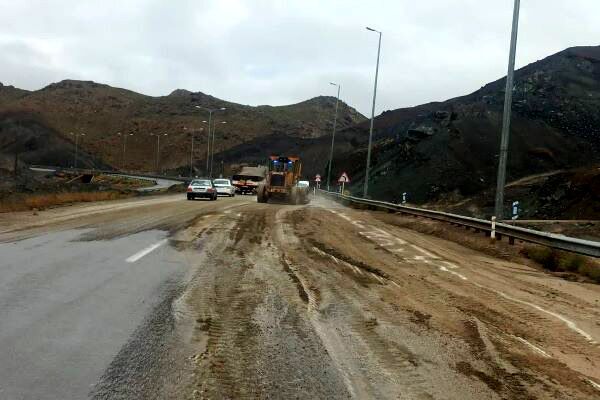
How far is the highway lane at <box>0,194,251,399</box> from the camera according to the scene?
4.14 m

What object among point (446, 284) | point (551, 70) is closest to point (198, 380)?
point (446, 284)

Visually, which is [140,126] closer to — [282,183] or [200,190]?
[200,190]

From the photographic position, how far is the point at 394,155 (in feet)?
204

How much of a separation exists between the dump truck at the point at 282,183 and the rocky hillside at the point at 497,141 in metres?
14.1

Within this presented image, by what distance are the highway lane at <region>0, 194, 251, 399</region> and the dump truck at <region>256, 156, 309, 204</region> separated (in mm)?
23173

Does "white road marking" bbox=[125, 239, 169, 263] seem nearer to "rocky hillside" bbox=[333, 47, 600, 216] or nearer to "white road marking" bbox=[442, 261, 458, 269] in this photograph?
"white road marking" bbox=[442, 261, 458, 269]

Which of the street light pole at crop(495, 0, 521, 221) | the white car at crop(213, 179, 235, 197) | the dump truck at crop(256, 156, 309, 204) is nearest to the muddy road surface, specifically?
the street light pole at crop(495, 0, 521, 221)

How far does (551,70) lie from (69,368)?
241 feet

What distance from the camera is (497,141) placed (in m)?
53.0

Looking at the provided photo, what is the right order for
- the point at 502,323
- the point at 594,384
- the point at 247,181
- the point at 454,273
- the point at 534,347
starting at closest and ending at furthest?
1. the point at 594,384
2. the point at 534,347
3. the point at 502,323
4. the point at 454,273
5. the point at 247,181

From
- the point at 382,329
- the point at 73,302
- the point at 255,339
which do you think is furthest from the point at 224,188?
the point at 255,339

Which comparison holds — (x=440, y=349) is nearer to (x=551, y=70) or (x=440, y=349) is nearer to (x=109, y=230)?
(x=109, y=230)

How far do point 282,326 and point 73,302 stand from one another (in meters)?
2.45

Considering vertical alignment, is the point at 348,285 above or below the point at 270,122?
below
